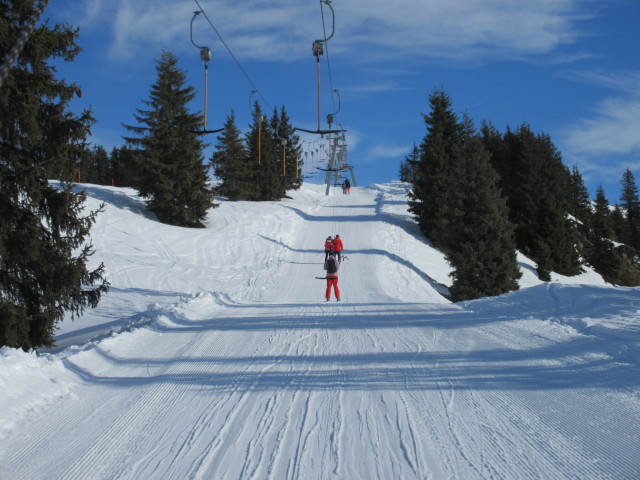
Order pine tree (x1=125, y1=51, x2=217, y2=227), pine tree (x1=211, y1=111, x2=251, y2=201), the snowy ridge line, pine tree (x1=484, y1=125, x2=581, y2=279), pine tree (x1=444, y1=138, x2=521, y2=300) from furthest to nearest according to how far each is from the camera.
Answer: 1. pine tree (x1=211, y1=111, x2=251, y2=201)
2. pine tree (x1=484, y1=125, x2=581, y2=279)
3. pine tree (x1=125, y1=51, x2=217, y2=227)
4. pine tree (x1=444, y1=138, x2=521, y2=300)
5. the snowy ridge line

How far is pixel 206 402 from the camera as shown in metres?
5.03

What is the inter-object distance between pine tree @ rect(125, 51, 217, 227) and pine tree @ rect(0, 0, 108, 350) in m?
19.2

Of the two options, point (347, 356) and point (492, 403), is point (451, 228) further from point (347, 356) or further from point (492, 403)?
point (492, 403)

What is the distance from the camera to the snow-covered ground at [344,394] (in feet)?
12.0

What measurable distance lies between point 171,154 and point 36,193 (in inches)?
850

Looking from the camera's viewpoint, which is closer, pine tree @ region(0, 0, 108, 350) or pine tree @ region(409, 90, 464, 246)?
pine tree @ region(0, 0, 108, 350)

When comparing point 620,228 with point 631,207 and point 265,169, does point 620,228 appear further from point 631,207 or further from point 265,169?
point 265,169

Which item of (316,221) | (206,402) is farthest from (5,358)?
(316,221)

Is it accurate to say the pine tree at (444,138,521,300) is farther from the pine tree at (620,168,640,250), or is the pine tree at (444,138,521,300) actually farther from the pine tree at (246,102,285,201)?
the pine tree at (620,168,640,250)

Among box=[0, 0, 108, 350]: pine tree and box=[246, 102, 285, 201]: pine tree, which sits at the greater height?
box=[246, 102, 285, 201]: pine tree

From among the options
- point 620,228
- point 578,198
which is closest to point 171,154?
point 578,198

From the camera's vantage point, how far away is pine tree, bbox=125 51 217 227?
28.8 meters

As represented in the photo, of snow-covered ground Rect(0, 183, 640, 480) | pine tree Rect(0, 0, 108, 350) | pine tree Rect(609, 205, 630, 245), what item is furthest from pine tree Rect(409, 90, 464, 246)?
pine tree Rect(609, 205, 630, 245)

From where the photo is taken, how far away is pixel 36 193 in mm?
8867
